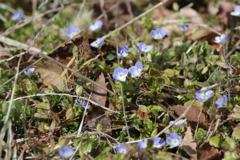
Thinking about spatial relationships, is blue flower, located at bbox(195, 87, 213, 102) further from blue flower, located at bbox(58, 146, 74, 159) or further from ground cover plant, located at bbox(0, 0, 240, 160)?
blue flower, located at bbox(58, 146, 74, 159)

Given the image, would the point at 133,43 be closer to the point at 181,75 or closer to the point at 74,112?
Result: the point at 181,75

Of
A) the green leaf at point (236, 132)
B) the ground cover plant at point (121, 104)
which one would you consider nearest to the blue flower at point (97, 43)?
the ground cover plant at point (121, 104)

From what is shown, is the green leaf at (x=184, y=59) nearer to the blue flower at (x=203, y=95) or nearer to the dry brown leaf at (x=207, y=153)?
the blue flower at (x=203, y=95)

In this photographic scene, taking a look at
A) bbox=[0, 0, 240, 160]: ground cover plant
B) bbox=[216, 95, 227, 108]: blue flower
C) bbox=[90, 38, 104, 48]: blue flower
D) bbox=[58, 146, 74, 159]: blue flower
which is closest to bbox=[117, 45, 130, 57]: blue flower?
bbox=[0, 0, 240, 160]: ground cover plant

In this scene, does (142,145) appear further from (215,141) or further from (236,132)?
(236,132)

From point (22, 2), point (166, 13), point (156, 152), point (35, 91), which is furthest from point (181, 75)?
point (22, 2)

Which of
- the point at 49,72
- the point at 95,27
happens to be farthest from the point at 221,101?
the point at 95,27

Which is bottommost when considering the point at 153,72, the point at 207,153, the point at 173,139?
the point at 207,153
